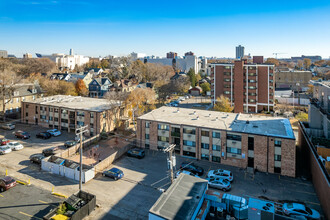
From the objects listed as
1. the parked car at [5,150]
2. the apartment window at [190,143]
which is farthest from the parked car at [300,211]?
the parked car at [5,150]

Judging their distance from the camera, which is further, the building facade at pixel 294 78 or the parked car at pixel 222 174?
the building facade at pixel 294 78

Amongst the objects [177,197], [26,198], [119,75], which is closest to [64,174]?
[26,198]

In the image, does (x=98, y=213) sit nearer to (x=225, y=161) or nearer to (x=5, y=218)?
(x=5, y=218)

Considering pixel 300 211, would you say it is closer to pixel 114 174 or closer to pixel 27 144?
pixel 114 174

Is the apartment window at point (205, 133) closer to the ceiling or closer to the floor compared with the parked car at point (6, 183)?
closer to the ceiling

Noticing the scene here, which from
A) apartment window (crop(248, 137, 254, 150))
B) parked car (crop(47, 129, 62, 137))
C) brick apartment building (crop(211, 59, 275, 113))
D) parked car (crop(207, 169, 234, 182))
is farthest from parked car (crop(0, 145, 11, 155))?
brick apartment building (crop(211, 59, 275, 113))

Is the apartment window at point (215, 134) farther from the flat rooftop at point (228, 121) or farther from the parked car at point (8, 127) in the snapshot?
the parked car at point (8, 127)

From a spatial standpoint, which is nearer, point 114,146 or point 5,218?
point 5,218
